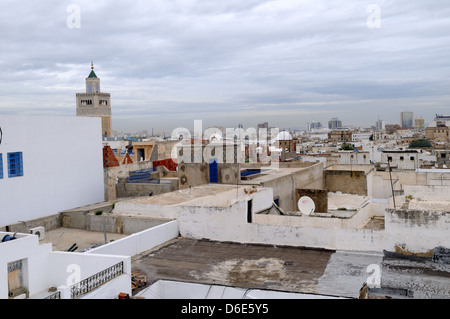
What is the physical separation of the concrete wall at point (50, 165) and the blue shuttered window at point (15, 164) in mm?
152

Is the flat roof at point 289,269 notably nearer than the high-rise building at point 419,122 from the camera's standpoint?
Yes

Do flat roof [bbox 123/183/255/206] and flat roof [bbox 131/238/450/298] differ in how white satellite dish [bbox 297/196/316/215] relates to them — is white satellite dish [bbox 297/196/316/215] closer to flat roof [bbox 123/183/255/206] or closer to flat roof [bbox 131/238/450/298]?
flat roof [bbox 131/238/450/298]

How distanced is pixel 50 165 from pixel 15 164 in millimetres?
1679

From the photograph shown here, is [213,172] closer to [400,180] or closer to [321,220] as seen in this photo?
[321,220]

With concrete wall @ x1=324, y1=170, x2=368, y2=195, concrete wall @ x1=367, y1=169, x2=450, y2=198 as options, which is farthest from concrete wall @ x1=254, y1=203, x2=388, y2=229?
concrete wall @ x1=324, y1=170, x2=368, y2=195

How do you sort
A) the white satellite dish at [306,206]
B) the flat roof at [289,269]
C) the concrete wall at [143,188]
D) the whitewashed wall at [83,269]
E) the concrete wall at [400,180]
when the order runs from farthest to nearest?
1. the concrete wall at [400,180]
2. the concrete wall at [143,188]
3. the white satellite dish at [306,206]
4. the flat roof at [289,269]
5. the whitewashed wall at [83,269]

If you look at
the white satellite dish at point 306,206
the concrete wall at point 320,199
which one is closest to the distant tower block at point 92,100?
the concrete wall at point 320,199

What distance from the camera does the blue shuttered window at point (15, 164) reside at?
1531cm

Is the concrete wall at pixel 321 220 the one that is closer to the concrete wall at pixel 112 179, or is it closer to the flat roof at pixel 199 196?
the flat roof at pixel 199 196

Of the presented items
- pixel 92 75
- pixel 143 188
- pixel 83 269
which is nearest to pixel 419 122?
pixel 92 75

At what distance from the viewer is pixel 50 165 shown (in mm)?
17094

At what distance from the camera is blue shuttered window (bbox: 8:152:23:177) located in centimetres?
1531

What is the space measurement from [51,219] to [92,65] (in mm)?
50949
